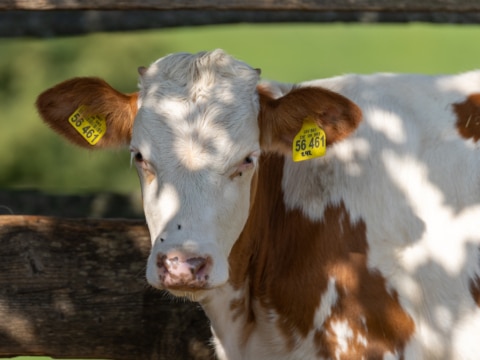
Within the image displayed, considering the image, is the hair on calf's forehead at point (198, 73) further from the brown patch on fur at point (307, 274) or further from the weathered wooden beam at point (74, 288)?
the weathered wooden beam at point (74, 288)

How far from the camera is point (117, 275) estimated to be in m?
4.63

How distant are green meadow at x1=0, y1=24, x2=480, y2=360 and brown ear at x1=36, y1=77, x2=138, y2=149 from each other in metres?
3.07

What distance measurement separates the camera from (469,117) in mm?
4105

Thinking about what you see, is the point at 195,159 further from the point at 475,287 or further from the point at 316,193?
the point at 475,287

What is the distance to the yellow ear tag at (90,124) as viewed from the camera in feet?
13.4

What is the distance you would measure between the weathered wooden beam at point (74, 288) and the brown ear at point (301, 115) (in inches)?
38.9

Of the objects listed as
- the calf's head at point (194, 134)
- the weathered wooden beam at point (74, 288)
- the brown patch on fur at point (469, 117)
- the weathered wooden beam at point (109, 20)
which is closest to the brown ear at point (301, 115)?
the calf's head at point (194, 134)

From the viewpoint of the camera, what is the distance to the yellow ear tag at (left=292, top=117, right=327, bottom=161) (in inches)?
154

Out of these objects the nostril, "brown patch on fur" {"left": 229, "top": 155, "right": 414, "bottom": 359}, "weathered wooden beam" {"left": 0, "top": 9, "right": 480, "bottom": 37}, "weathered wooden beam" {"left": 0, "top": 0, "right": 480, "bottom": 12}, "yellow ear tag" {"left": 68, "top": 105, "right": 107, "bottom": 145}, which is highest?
"weathered wooden beam" {"left": 0, "top": 0, "right": 480, "bottom": 12}

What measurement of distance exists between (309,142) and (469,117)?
729mm

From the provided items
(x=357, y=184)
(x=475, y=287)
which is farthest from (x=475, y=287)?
(x=357, y=184)

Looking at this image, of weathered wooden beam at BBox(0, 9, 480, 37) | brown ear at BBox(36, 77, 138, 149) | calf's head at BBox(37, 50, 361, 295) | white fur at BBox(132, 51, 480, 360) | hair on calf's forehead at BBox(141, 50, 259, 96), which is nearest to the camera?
calf's head at BBox(37, 50, 361, 295)

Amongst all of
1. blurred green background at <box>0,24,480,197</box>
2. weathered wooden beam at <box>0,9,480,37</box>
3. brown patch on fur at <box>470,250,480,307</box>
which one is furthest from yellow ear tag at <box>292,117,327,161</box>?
weathered wooden beam at <box>0,9,480,37</box>

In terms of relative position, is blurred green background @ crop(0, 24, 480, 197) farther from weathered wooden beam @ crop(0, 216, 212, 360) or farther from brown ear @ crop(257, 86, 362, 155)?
brown ear @ crop(257, 86, 362, 155)
